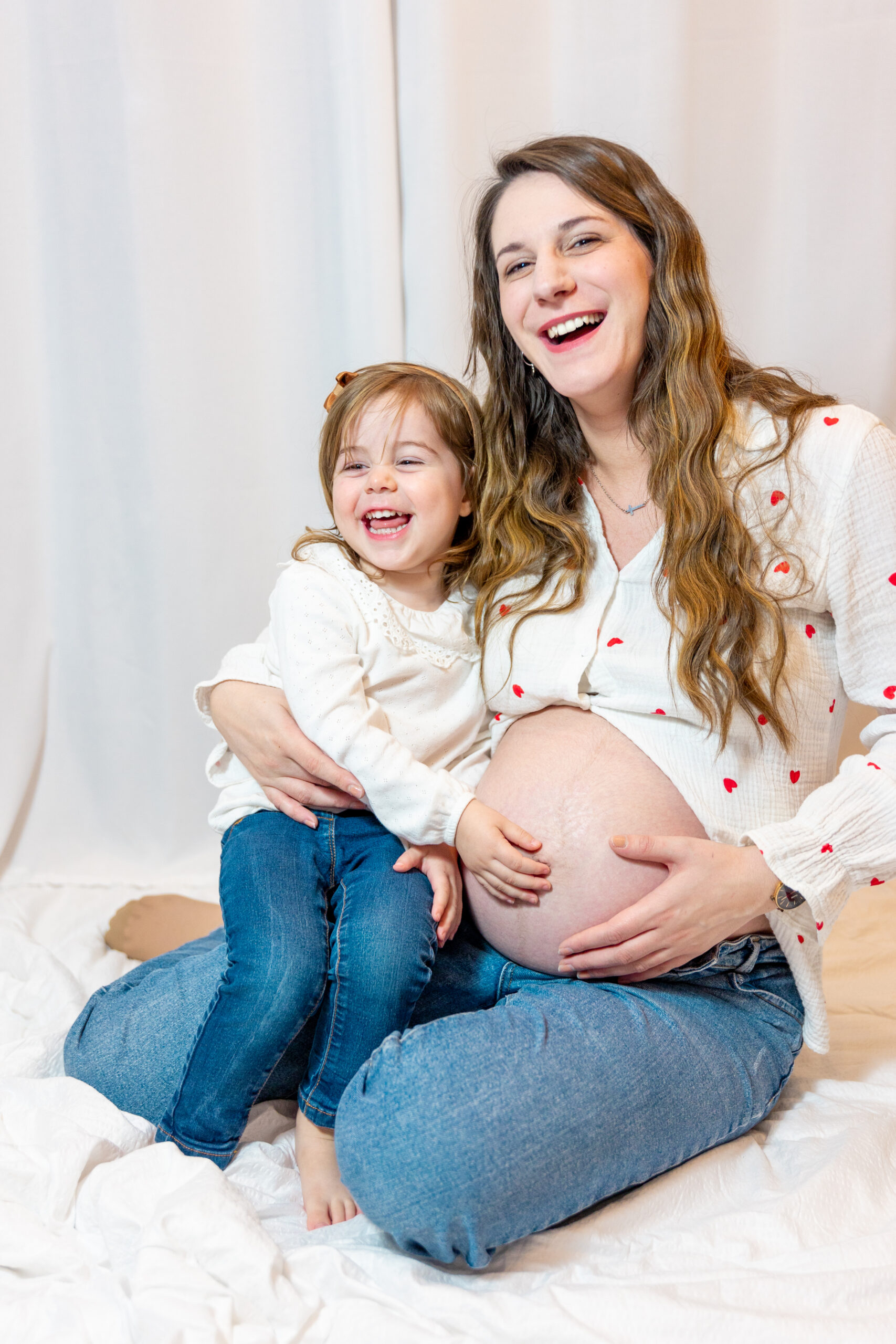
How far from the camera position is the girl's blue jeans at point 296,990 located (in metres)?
1.30

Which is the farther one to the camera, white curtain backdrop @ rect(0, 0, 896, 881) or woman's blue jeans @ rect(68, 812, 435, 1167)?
white curtain backdrop @ rect(0, 0, 896, 881)

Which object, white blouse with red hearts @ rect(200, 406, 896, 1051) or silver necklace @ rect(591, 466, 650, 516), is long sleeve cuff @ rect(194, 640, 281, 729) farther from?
silver necklace @ rect(591, 466, 650, 516)

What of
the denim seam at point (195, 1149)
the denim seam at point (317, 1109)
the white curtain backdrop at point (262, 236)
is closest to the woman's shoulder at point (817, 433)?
the white curtain backdrop at point (262, 236)

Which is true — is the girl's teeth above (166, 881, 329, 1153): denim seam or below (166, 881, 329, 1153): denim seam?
above

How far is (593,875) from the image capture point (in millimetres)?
1312

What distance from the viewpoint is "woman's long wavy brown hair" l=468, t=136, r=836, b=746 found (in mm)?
1346

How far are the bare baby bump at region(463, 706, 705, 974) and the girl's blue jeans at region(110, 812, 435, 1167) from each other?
0.12 meters

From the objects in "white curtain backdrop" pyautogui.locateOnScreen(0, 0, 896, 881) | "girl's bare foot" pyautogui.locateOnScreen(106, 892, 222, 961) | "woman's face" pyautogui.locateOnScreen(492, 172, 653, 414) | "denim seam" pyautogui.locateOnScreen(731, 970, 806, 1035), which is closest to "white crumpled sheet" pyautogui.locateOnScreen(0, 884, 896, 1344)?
"denim seam" pyautogui.locateOnScreen(731, 970, 806, 1035)

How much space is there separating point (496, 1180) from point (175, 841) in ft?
4.68

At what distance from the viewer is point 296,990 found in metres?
1.30

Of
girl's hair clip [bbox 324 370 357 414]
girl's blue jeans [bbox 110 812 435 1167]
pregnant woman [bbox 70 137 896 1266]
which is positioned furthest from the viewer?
girl's hair clip [bbox 324 370 357 414]

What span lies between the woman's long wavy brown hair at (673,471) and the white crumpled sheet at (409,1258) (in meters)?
0.51

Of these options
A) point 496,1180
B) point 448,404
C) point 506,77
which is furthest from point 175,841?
point 506,77

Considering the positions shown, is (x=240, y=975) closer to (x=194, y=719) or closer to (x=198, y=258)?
(x=194, y=719)
